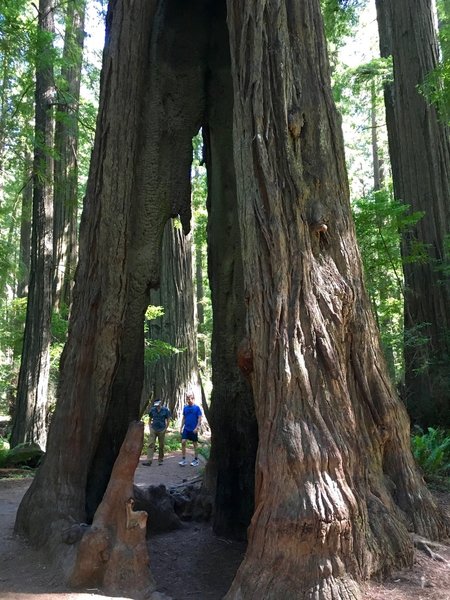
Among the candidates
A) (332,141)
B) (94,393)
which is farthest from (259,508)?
(332,141)

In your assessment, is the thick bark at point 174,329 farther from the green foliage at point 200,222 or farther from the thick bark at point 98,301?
the thick bark at point 98,301

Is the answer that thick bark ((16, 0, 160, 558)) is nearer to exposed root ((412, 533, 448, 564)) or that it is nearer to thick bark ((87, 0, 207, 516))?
thick bark ((87, 0, 207, 516))

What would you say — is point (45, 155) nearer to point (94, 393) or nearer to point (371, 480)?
point (94, 393)

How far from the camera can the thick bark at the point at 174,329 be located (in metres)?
15.9

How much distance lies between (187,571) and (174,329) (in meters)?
10.3

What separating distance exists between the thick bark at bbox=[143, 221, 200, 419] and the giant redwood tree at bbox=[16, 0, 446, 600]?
8774mm

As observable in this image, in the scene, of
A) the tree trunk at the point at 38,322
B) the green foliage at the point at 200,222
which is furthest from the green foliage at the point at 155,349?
the green foliage at the point at 200,222

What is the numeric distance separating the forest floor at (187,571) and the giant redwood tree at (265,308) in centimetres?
17

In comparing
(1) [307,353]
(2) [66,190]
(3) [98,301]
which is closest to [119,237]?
(3) [98,301]

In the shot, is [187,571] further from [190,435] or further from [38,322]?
[38,322]

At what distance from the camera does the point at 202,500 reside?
755cm

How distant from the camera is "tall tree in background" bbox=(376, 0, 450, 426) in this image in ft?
33.0

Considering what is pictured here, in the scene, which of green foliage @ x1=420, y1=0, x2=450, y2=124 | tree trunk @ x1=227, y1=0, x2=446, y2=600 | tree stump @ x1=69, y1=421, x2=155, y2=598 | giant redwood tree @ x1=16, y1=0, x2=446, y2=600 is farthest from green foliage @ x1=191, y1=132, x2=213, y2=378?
tree stump @ x1=69, y1=421, x2=155, y2=598

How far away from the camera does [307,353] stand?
14.0 ft
